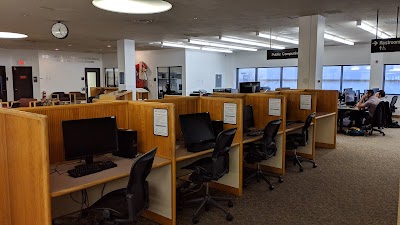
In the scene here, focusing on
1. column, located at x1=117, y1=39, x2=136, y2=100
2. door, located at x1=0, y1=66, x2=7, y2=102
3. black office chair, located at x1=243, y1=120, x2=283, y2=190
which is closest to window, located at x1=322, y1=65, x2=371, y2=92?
column, located at x1=117, y1=39, x2=136, y2=100

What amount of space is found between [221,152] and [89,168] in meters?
1.41

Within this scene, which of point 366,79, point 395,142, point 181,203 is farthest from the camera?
point 366,79

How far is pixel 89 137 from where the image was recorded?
117 inches

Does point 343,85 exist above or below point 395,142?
above

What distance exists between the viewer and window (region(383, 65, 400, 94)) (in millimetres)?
12055

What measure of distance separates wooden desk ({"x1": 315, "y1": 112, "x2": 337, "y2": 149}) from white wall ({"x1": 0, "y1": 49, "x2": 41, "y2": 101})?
12.3 m

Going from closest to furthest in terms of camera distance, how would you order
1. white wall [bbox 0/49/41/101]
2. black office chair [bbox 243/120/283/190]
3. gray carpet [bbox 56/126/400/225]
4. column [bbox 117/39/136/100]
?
gray carpet [bbox 56/126/400/225] → black office chair [bbox 243/120/283/190] → column [bbox 117/39/136/100] → white wall [bbox 0/49/41/101]

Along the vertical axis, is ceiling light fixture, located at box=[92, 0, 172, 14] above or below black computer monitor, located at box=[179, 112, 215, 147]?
above

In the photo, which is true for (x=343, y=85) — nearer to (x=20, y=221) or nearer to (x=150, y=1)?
(x=150, y=1)

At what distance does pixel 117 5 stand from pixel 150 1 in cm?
51

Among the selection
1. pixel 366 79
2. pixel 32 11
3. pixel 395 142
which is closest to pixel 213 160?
pixel 32 11

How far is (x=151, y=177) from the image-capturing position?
3.35m

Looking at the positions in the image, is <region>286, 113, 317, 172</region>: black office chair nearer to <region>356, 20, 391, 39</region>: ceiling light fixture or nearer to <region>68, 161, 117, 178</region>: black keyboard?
<region>68, 161, 117, 178</region>: black keyboard

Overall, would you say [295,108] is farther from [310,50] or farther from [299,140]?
[310,50]
